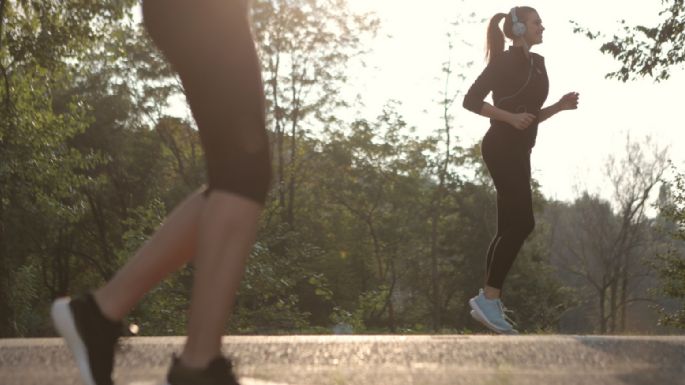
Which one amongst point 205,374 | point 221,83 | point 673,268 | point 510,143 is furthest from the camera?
point 673,268

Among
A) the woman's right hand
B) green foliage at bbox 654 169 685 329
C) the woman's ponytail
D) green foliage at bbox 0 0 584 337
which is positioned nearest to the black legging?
the woman's right hand

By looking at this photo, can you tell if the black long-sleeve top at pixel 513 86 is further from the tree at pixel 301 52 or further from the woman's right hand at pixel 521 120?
the tree at pixel 301 52

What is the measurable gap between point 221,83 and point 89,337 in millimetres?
752

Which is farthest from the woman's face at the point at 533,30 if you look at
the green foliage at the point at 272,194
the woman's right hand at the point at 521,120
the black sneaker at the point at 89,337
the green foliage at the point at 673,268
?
the green foliage at the point at 673,268

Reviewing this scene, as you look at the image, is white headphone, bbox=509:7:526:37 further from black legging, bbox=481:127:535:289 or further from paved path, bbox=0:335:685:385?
paved path, bbox=0:335:685:385

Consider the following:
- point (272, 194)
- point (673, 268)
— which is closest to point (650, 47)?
point (673, 268)

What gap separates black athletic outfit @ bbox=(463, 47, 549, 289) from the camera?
214 inches

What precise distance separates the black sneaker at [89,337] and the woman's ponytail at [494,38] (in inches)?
152

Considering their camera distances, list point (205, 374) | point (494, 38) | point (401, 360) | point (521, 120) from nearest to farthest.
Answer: point (205, 374), point (401, 360), point (521, 120), point (494, 38)

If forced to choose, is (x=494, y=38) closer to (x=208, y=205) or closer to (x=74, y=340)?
(x=208, y=205)

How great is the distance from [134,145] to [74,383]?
3033 cm

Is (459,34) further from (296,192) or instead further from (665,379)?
(665,379)

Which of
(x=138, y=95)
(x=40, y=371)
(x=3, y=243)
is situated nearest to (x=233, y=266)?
(x=40, y=371)

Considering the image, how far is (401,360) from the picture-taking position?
373 centimetres
